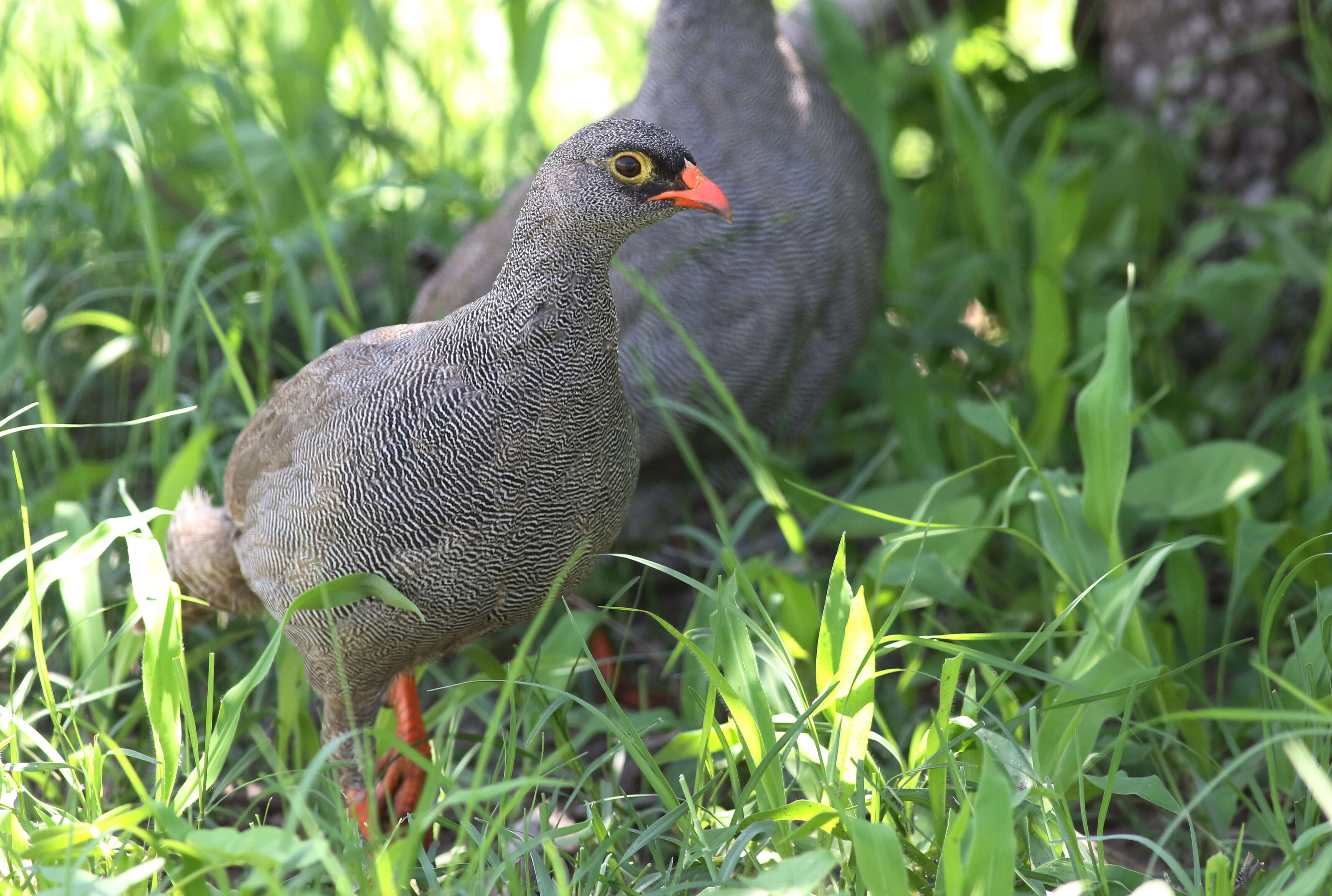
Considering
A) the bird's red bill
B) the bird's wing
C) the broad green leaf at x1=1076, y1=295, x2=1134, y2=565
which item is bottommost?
the broad green leaf at x1=1076, y1=295, x2=1134, y2=565

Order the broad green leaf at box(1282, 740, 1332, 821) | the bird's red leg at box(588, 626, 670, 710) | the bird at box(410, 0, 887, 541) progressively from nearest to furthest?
the broad green leaf at box(1282, 740, 1332, 821)
the bird at box(410, 0, 887, 541)
the bird's red leg at box(588, 626, 670, 710)

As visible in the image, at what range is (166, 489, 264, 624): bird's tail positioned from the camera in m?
2.48

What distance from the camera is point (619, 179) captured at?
198 cm

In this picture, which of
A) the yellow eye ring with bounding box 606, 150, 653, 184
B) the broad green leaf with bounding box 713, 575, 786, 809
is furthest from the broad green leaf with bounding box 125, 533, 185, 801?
the yellow eye ring with bounding box 606, 150, 653, 184

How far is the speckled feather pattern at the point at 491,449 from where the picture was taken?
6.49 feet

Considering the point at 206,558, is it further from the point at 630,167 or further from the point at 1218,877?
the point at 1218,877

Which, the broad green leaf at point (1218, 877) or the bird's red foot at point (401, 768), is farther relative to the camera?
the bird's red foot at point (401, 768)

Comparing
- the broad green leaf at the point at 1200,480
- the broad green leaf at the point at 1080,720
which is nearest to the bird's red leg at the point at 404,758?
the broad green leaf at the point at 1080,720

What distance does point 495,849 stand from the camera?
2.21m

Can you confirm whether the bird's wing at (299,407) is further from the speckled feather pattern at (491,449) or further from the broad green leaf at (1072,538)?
the broad green leaf at (1072,538)

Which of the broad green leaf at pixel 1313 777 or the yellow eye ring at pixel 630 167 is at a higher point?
the yellow eye ring at pixel 630 167

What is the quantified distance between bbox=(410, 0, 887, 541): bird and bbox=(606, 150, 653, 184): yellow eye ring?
0.81 meters

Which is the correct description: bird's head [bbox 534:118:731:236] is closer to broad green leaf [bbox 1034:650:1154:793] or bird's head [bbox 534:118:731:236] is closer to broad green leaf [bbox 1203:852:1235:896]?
broad green leaf [bbox 1034:650:1154:793]

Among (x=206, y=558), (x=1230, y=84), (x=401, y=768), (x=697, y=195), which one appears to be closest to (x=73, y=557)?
(x=206, y=558)
